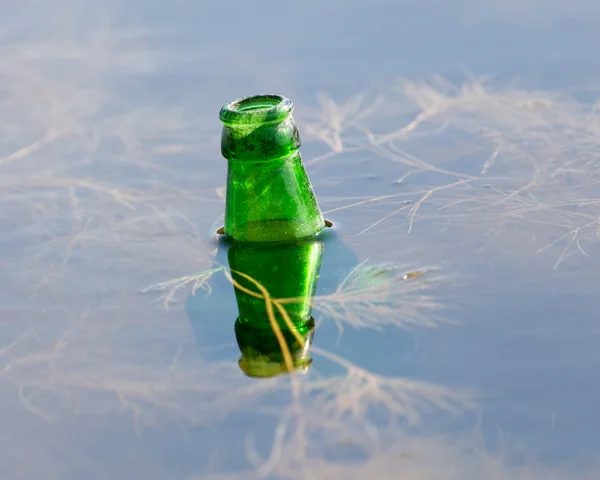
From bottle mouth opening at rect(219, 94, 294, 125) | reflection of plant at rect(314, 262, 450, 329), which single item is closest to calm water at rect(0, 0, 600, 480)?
reflection of plant at rect(314, 262, 450, 329)

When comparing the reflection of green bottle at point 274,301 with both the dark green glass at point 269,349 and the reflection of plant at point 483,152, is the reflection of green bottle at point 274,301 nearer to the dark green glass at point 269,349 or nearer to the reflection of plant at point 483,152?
the dark green glass at point 269,349

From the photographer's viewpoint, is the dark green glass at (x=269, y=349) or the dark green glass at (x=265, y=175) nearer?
the dark green glass at (x=269, y=349)

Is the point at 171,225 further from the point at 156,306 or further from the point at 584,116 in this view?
the point at 584,116

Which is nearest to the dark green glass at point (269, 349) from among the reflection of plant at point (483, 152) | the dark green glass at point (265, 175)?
the dark green glass at point (265, 175)

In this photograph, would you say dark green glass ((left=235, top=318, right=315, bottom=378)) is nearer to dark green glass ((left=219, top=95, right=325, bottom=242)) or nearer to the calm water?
the calm water

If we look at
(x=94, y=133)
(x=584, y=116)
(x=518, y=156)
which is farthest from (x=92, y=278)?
(x=584, y=116)
